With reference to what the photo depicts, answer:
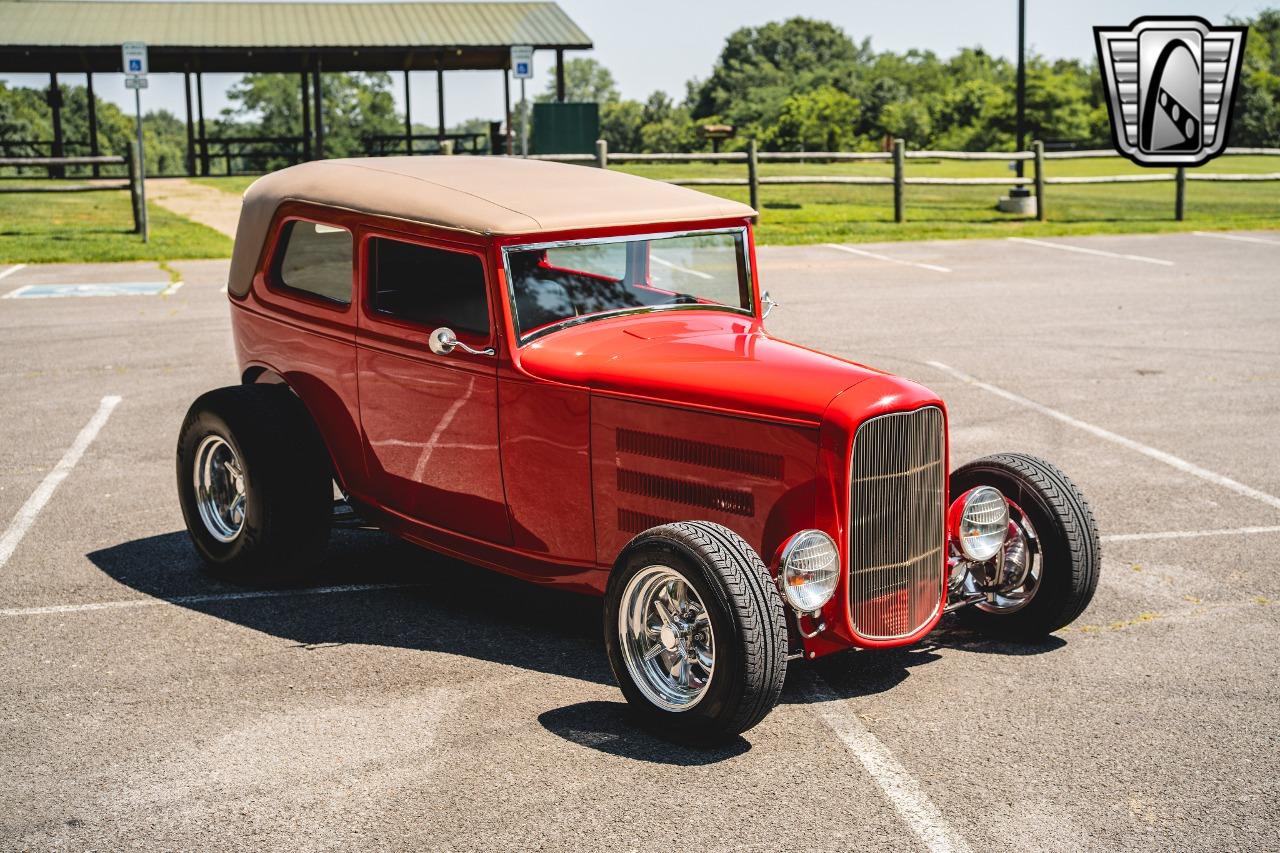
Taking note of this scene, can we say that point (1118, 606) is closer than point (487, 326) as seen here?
No

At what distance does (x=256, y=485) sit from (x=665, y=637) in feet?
7.37

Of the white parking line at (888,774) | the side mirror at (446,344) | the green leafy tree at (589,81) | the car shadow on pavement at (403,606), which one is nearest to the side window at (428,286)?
the side mirror at (446,344)

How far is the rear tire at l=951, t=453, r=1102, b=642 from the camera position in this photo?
17.8 feet

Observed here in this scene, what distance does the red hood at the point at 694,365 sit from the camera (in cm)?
493

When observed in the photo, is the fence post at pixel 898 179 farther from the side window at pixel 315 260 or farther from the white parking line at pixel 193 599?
the white parking line at pixel 193 599

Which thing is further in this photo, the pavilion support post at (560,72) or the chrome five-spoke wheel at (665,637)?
the pavilion support post at (560,72)

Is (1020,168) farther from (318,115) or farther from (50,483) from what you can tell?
(50,483)

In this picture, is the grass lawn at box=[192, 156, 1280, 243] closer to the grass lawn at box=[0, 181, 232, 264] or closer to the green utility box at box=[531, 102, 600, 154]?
the green utility box at box=[531, 102, 600, 154]

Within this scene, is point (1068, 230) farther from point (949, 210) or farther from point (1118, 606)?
point (1118, 606)

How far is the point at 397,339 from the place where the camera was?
590cm

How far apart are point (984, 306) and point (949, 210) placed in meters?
13.0

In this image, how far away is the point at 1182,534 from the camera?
7078 mm

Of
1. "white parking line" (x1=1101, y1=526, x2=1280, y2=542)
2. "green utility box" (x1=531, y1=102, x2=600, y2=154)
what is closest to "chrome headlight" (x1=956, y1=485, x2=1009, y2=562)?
"white parking line" (x1=1101, y1=526, x2=1280, y2=542)

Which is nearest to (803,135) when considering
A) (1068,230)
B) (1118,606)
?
(1068,230)
